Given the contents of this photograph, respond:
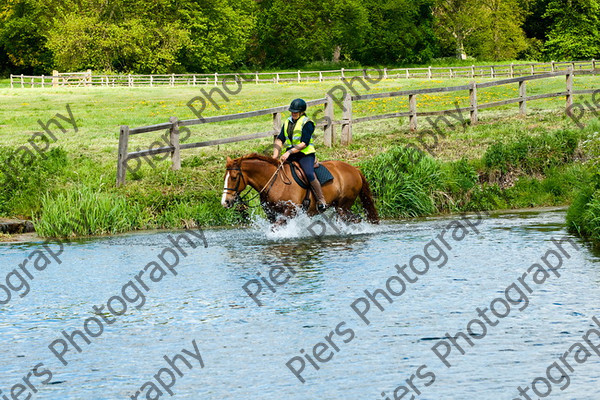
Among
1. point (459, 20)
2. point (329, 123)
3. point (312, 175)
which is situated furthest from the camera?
point (459, 20)

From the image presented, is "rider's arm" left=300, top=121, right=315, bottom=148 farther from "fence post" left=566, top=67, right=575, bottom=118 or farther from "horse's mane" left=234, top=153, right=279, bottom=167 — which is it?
"fence post" left=566, top=67, right=575, bottom=118

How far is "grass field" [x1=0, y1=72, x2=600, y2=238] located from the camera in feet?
61.4

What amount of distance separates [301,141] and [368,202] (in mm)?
2417

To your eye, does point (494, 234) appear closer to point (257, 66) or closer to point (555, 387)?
point (555, 387)

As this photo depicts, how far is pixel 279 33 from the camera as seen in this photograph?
9481 centimetres

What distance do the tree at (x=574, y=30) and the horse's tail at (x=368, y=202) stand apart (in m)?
74.2

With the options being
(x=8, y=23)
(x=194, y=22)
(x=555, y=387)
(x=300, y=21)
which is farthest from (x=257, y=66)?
(x=555, y=387)

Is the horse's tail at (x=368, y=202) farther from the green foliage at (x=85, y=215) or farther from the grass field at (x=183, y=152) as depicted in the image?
the green foliage at (x=85, y=215)

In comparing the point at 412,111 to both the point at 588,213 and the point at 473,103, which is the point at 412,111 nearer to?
the point at 473,103

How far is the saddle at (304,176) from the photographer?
15.7 metres

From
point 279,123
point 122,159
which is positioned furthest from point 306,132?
point 279,123

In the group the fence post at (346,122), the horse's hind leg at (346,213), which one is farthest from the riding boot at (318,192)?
the fence post at (346,122)

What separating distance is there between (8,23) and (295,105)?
7595cm

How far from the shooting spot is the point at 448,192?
19703 mm
